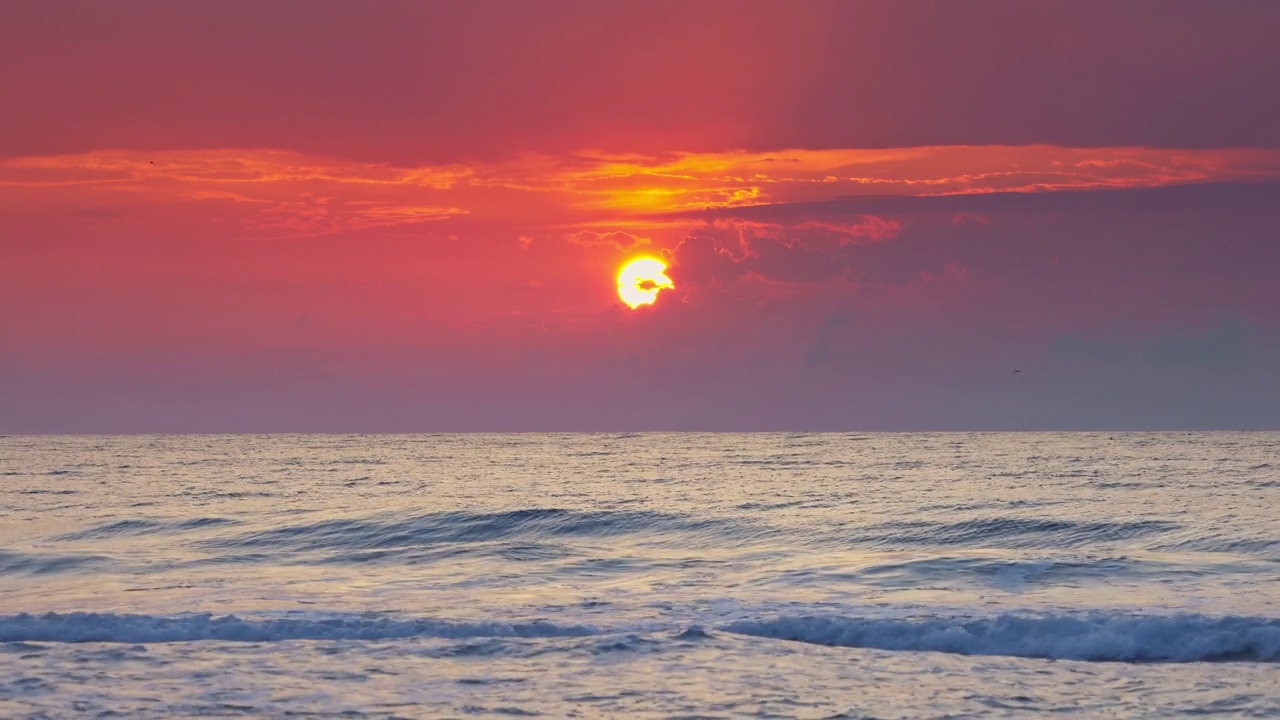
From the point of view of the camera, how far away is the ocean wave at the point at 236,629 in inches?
797

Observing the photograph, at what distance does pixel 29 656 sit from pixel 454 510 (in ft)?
88.1

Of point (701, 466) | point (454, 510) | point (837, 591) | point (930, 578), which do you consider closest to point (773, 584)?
point (837, 591)

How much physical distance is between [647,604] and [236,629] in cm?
831

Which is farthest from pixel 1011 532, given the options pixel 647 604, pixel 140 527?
pixel 140 527

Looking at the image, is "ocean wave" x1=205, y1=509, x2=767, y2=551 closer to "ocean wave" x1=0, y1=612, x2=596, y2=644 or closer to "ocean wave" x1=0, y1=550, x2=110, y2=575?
"ocean wave" x1=0, y1=550, x2=110, y2=575

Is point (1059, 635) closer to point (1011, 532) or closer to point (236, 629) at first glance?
point (236, 629)

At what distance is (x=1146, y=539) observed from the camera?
3516 cm

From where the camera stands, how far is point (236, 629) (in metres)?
20.6

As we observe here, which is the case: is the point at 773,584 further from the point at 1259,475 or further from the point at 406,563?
the point at 1259,475

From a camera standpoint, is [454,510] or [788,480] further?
[788,480]

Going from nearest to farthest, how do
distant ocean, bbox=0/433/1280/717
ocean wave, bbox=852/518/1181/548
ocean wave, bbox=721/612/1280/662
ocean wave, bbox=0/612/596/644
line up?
distant ocean, bbox=0/433/1280/717 → ocean wave, bbox=721/612/1280/662 → ocean wave, bbox=0/612/596/644 → ocean wave, bbox=852/518/1181/548

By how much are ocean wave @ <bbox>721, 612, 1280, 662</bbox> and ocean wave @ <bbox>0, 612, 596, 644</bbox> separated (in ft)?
14.1

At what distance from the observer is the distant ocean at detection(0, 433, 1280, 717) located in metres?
16.0

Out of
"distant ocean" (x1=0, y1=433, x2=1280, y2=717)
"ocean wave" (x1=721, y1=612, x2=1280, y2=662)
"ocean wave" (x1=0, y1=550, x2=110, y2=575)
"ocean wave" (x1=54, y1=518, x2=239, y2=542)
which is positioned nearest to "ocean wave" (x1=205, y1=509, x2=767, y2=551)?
"distant ocean" (x1=0, y1=433, x2=1280, y2=717)
